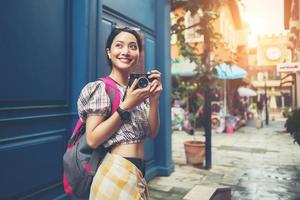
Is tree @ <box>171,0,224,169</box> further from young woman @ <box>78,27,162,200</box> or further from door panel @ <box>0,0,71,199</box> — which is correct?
young woman @ <box>78,27,162,200</box>

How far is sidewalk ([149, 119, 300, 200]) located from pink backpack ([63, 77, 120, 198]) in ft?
11.6

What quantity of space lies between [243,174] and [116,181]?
5.98m

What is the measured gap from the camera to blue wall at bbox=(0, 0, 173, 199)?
3.02 m

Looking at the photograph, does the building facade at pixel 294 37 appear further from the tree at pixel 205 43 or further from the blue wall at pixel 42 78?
the blue wall at pixel 42 78

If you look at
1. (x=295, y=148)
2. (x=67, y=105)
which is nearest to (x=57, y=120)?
(x=67, y=105)

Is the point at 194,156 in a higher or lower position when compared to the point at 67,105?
lower

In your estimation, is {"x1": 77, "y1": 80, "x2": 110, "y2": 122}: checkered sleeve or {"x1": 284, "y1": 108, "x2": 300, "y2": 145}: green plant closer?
{"x1": 77, "y1": 80, "x2": 110, "y2": 122}: checkered sleeve

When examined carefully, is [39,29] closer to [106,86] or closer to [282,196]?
[106,86]

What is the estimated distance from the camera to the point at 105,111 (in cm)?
184

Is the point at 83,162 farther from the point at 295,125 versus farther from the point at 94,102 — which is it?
the point at 295,125

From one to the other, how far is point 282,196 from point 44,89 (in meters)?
4.38

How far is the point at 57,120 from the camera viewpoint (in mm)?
3736

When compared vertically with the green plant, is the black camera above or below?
above

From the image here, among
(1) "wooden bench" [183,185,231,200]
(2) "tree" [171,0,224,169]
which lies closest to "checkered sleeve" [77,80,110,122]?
(1) "wooden bench" [183,185,231,200]
